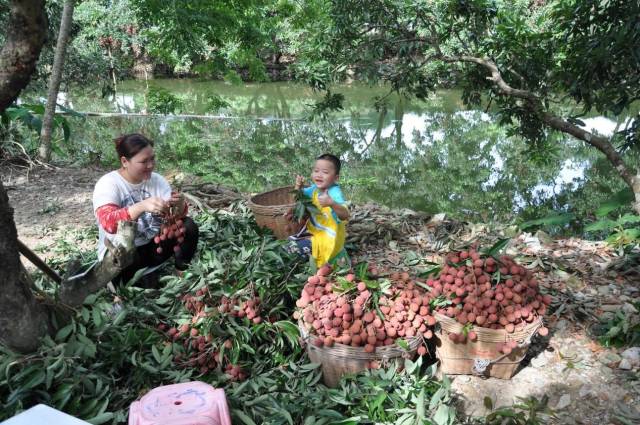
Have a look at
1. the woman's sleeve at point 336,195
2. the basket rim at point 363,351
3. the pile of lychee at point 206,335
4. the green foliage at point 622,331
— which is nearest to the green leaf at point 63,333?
the pile of lychee at point 206,335

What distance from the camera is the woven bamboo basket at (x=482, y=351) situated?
7.04 feet

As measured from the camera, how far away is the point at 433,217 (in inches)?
168

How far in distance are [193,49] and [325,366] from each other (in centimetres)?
400

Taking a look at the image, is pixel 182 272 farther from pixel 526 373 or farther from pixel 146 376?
pixel 526 373

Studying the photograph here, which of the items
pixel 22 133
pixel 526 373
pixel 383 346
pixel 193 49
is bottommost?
pixel 526 373

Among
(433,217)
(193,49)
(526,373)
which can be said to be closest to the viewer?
(526,373)

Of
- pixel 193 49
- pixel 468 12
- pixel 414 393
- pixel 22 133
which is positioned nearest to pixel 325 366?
pixel 414 393

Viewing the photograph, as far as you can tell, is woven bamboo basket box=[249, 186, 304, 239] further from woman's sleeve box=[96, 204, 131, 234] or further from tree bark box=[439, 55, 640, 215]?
tree bark box=[439, 55, 640, 215]

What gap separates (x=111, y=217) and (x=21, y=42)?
3.30 feet

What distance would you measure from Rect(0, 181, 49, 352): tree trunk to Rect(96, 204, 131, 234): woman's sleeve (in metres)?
0.56

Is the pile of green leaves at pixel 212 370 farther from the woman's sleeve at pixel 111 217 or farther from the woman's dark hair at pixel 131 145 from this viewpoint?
the woman's dark hair at pixel 131 145

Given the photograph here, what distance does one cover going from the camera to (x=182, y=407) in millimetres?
1469

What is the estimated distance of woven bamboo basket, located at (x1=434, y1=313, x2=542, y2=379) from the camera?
2.15 metres

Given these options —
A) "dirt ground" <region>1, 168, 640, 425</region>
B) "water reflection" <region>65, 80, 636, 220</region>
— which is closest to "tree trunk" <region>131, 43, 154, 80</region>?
"water reflection" <region>65, 80, 636, 220</region>
